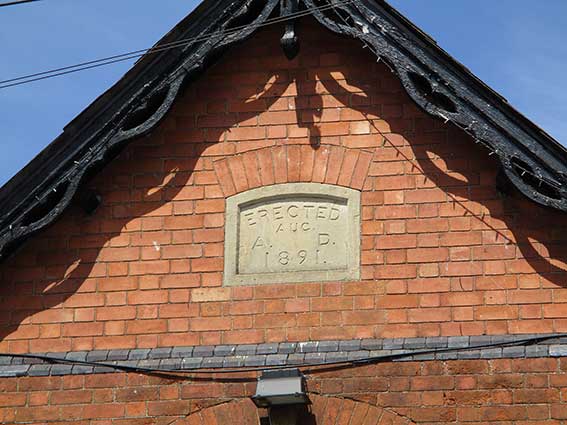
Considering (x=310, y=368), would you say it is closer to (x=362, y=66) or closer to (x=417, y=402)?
(x=417, y=402)

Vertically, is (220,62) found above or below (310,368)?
above

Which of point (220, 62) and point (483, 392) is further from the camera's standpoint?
point (220, 62)

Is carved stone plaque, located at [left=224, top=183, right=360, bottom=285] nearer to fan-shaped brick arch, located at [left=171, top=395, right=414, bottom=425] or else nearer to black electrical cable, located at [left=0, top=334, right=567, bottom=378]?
black electrical cable, located at [left=0, top=334, right=567, bottom=378]

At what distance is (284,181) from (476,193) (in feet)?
4.85

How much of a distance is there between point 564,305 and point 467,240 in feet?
2.87

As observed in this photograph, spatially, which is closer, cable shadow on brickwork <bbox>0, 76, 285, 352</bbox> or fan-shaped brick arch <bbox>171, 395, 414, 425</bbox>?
fan-shaped brick arch <bbox>171, 395, 414, 425</bbox>

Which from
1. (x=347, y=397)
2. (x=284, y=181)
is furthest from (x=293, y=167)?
(x=347, y=397)

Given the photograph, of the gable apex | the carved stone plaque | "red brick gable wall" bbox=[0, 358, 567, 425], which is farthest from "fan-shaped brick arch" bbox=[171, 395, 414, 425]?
the gable apex

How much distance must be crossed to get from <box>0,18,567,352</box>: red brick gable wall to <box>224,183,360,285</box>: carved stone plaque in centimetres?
8

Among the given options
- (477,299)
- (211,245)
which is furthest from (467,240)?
(211,245)

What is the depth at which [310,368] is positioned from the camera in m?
10.5

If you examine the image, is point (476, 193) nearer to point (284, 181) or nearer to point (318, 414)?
point (284, 181)

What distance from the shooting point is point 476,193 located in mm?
10914

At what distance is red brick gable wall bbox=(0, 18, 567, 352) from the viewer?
1066 centimetres
